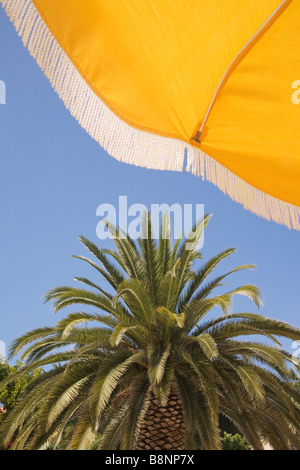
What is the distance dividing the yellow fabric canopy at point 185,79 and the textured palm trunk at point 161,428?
36.0 feet

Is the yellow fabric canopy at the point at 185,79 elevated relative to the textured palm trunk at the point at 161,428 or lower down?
elevated

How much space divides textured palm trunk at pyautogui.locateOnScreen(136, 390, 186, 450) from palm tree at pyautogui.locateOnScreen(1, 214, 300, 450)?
2cm

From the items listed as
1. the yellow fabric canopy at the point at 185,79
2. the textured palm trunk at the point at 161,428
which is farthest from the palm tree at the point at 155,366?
the yellow fabric canopy at the point at 185,79

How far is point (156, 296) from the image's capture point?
1256 centimetres

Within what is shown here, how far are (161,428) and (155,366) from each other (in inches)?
105

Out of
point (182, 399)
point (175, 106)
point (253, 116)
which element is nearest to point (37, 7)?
point (175, 106)

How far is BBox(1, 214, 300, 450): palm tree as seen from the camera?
1010 cm

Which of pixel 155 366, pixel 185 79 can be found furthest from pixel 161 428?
pixel 185 79

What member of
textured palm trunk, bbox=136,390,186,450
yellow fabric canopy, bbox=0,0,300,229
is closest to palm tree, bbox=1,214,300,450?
textured palm trunk, bbox=136,390,186,450

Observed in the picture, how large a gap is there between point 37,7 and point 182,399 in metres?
10.3

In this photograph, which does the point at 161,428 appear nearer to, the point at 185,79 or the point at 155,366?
the point at 155,366

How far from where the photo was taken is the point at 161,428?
11625 millimetres

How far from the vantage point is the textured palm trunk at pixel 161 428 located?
11594 millimetres

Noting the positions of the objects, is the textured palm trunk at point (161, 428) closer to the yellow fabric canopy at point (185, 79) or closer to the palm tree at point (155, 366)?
the palm tree at point (155, 366)
